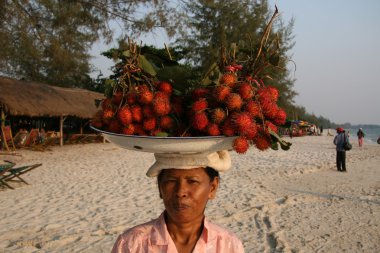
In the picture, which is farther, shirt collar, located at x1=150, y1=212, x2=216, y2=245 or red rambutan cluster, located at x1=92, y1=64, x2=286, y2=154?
shirt collar, located at x1=150, y1=212, x2=216, y2=245

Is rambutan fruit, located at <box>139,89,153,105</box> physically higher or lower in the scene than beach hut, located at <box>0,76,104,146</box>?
lower

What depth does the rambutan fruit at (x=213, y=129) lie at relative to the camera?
1.48 m

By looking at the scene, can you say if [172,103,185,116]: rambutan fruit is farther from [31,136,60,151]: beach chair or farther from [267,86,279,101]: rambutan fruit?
[31,136,60,151]: beach chair

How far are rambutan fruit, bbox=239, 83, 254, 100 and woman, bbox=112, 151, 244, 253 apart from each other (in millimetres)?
371

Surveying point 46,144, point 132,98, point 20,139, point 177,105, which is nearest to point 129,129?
point 132,98

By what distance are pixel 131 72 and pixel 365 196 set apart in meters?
7.94

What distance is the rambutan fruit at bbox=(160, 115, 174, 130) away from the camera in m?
1.55

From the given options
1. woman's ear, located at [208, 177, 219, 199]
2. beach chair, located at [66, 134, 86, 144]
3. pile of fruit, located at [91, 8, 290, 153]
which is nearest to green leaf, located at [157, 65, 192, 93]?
pile of fruit, located at [91, 8, 290, 153]

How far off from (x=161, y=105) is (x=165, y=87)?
141 millimetres

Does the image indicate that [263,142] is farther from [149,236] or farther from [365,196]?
[365,196]

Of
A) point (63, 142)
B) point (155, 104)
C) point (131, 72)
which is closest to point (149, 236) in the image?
point (155, 104)

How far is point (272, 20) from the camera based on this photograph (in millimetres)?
1579

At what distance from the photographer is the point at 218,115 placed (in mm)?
1480

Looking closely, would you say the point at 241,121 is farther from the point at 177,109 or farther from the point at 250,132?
the point at 177,109
